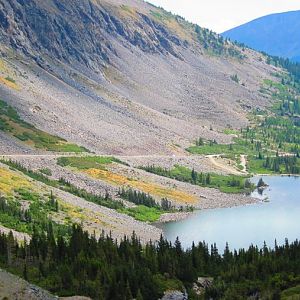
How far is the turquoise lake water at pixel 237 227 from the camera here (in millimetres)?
153375

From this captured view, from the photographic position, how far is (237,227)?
559ft

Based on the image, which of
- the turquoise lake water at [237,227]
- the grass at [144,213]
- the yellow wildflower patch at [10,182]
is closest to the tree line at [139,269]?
the turquoise lake water at [237,227]

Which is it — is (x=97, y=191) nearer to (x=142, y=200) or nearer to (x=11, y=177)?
(x=142, y=200)

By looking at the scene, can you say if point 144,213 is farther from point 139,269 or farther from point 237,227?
point 139,269

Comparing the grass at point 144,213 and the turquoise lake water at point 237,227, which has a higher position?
the grass at point 144,213

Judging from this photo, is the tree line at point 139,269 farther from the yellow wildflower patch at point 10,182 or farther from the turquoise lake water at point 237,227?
the yellow wildflower patch at point 10,182

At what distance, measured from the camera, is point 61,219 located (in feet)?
475

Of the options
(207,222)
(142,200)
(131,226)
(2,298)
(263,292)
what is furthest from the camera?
(142,200)

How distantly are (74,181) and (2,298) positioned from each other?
115054 mm

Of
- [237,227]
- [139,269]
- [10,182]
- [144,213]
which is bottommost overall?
[237,227]

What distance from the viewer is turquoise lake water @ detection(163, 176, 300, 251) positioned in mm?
153375

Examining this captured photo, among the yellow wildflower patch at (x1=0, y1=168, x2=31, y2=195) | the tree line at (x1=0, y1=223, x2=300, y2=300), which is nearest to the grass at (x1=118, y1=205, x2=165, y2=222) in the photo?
the yellow wildflower patch at (x1=0, y1=168, x2=31, y2=195)

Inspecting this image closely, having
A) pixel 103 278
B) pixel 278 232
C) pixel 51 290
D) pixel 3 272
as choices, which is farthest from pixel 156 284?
pixel 278 232

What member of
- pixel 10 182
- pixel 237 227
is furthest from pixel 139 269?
pixel 237 227
